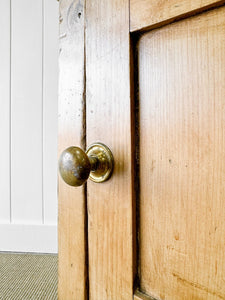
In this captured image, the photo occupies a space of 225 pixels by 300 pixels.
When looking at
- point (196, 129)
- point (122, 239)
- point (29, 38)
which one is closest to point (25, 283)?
point (122, 239)

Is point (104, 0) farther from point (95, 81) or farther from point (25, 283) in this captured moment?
point (25, 283)

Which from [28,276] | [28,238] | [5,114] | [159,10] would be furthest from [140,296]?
[5,114]

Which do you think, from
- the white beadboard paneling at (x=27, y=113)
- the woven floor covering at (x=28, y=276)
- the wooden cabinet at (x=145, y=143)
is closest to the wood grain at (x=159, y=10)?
the wooden cabinet at (x=145, y=143)

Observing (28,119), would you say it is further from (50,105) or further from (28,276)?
(28,276)

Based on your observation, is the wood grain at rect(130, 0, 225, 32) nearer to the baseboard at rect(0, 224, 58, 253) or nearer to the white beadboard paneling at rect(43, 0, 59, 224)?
the white beadboard paneling at rect(43, 0, 59, 224)

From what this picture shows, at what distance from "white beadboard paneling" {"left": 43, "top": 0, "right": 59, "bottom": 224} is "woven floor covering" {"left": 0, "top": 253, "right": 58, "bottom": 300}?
0.16 meters

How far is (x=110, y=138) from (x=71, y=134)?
74 mm

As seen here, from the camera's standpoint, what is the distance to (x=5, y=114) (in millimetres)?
1070

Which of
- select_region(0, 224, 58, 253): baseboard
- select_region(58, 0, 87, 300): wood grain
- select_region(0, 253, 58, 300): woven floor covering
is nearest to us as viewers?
select_region(58, 0, 87, 300): wood grain

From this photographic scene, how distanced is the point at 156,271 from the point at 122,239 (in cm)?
5

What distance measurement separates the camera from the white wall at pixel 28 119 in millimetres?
1045

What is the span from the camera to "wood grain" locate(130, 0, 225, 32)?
0.23 meters

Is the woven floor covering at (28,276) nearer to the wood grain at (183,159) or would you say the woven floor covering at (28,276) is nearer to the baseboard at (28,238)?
the baseboard at (28,238)

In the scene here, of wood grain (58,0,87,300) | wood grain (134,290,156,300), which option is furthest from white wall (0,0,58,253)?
wood grain (134,290,156,300)
